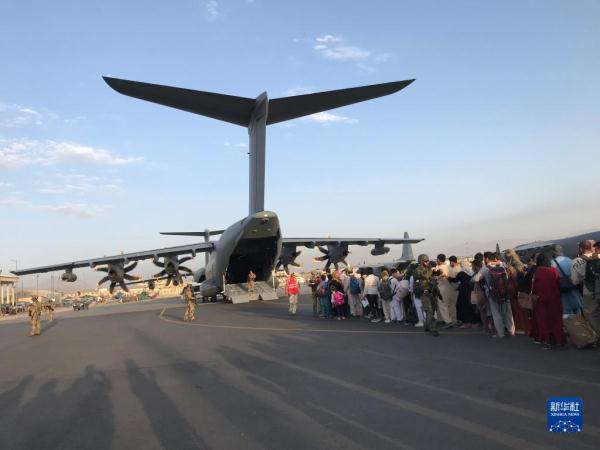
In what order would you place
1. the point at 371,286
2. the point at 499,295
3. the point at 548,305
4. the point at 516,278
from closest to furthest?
1. the point at 548,305
2. the point at 499,295
3. the point at 516,278
4. the point at 371,286

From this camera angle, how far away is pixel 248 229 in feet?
64.9

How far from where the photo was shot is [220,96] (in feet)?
53.3

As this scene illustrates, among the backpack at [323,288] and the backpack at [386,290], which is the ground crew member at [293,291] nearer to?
the backpack at [323,288]

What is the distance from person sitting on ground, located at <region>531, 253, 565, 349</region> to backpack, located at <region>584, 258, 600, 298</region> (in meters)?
0.70

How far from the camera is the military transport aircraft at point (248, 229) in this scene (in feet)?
48.4

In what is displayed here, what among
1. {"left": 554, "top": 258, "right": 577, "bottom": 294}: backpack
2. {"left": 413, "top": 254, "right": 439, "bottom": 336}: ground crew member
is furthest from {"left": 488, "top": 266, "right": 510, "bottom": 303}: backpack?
{"left": 413, "top": 254, "right": 439, "bottom": 336}: ground crew member

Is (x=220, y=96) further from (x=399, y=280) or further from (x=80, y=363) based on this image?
(x=80, y=363)

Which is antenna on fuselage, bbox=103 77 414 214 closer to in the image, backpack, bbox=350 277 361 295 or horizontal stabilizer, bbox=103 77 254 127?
horizontal stabilizer, bbox=103 77 254 127

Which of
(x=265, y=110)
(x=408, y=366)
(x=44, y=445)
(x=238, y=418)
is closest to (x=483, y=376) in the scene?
(x=408, y=366)

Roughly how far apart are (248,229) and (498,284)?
12752 millimetres

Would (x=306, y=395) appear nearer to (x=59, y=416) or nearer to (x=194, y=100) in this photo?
(x=59, y=416)

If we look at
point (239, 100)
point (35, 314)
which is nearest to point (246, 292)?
point (35, 314)

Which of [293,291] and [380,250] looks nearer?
[293,291]

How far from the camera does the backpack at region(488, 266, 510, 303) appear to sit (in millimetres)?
8719
